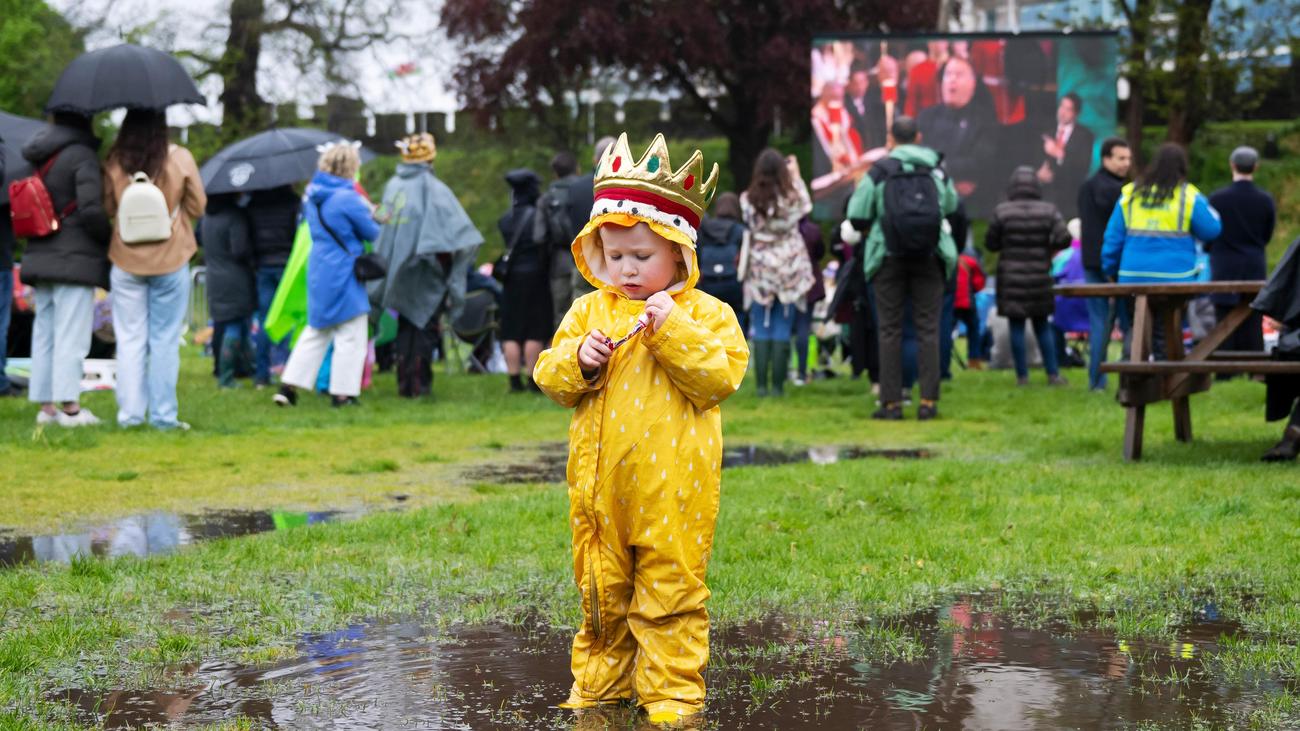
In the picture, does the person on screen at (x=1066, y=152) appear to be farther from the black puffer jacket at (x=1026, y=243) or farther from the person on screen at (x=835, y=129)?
the black puffer jacket at (x=1026, y=243)

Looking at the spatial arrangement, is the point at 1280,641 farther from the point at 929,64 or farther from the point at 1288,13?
the point at 1288,13

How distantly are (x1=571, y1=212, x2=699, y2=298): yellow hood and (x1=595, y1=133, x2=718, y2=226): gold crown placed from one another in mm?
67

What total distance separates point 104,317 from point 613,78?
2294 cm

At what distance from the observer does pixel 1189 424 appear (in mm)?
10805

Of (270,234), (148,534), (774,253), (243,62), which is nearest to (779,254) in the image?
(774,253)

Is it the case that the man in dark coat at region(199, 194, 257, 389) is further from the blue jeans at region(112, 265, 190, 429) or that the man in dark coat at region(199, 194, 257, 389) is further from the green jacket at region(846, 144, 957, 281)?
the green jacket at region(846, 144, 957, 281)

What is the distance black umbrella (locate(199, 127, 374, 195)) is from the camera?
51.1ft

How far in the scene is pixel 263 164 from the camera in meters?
15.9

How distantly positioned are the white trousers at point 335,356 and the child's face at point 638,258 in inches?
385

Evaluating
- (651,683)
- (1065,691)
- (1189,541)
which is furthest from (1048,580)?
(651,683)

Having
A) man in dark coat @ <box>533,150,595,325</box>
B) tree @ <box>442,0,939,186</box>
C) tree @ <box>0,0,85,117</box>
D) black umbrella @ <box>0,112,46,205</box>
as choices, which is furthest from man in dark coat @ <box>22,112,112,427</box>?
tree @ <box>442,0,939,186</box>

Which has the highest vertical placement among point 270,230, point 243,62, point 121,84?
point 243,62

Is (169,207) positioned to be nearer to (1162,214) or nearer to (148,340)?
(148,340)

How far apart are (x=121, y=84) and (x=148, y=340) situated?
68.1 inches
